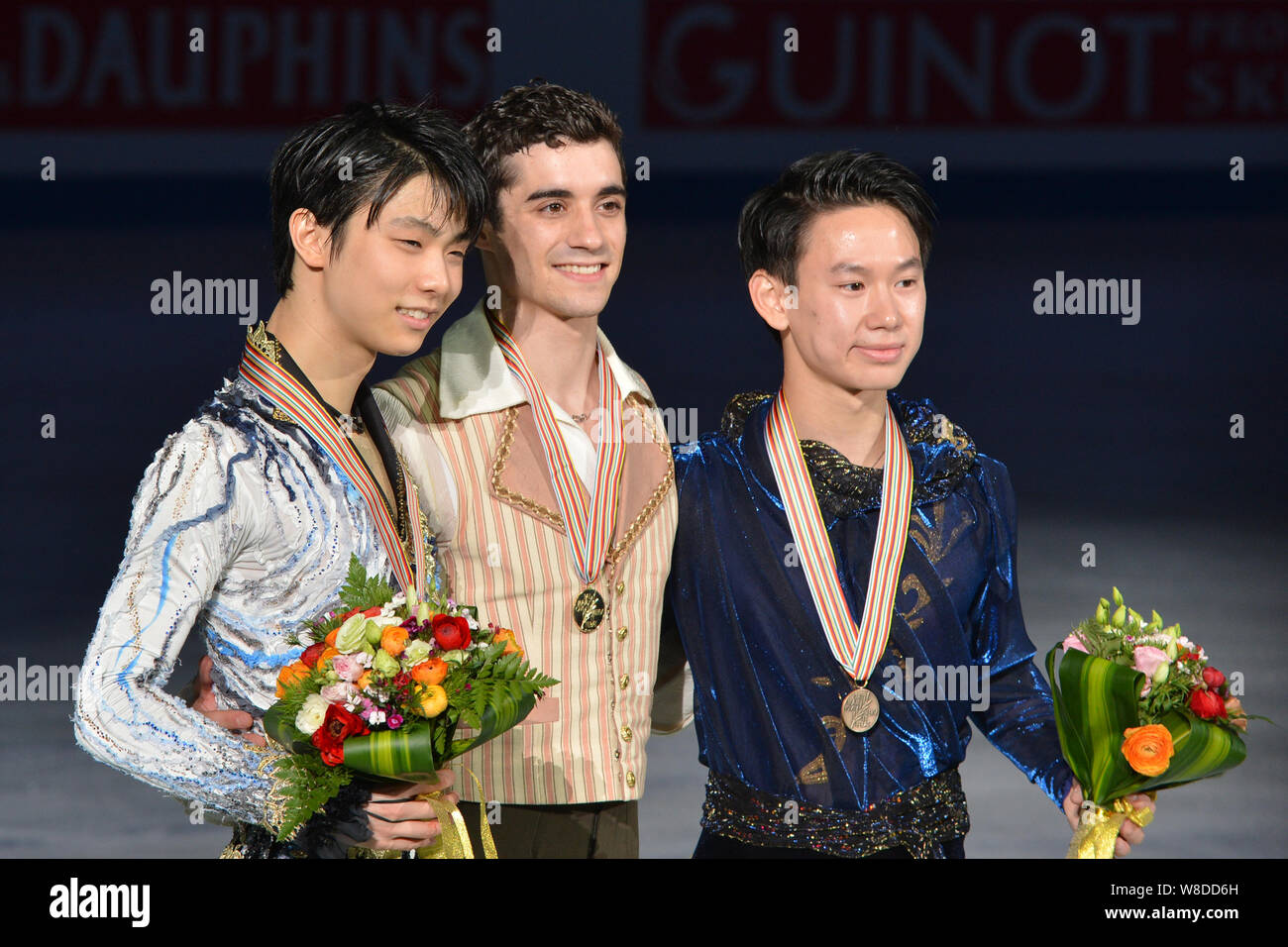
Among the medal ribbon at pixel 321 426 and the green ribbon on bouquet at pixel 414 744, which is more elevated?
the medal ribbon at pixel 321 426

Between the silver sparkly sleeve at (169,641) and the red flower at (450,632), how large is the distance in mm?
352

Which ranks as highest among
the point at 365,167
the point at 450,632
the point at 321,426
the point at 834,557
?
the point at 365,167

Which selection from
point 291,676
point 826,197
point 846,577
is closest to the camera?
point 291,676

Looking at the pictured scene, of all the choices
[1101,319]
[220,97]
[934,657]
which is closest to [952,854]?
[934,657]

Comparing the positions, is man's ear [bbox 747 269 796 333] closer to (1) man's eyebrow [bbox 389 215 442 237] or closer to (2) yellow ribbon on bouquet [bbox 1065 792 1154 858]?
(1) man's eyebrow [bbox 389 215 442 237]

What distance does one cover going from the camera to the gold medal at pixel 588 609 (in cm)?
330

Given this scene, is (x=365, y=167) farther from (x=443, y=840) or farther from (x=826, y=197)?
(x=443, y=840)

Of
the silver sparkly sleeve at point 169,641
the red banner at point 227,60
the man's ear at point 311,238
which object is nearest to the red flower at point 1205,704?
the silver sparkly sleeve at point 169,641

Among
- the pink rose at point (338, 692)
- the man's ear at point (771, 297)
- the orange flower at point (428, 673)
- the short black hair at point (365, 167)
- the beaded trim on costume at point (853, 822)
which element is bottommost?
the beaded trim on costume at point (853, 822)

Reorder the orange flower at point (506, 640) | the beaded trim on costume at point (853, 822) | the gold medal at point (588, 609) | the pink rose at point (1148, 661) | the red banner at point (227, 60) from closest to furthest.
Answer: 1. the orange flower at point (506, 640)
2. the pink rose at point (1148, 661)
3. the beaded trim on costume at point (853, 822)
4. the gold medal at point (588, 609)
5. the red banner at point (227, 60)

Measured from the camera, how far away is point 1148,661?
9.64 ft

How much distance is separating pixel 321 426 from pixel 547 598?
2.00 ft

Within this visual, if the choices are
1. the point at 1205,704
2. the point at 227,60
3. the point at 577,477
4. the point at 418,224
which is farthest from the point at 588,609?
the point at 227,60

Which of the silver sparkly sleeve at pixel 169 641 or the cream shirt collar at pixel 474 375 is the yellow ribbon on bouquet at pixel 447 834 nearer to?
the silver sparkly sleeve at pixel 169 641
